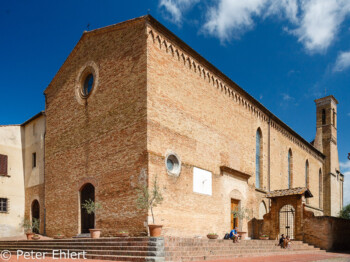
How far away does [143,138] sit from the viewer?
14.4 m

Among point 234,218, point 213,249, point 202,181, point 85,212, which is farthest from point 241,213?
point 85,212

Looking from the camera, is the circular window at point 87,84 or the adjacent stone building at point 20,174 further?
the adjacent stone building at point 20,174

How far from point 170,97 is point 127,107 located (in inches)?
79.8

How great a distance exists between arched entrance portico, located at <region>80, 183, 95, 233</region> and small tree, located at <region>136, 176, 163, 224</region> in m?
3.83

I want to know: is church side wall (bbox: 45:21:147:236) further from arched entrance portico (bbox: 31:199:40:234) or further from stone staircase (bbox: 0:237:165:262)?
stone staircase (bbox: 0:237:165:262)

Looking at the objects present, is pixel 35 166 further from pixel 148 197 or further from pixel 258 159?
pixel 258 159

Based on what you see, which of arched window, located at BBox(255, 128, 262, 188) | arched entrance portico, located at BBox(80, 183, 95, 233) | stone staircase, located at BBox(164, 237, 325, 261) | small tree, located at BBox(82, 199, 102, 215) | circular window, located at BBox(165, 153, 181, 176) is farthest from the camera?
arched window, located at BBox(255, 128, 262, 188)

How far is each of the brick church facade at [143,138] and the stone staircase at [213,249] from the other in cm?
237

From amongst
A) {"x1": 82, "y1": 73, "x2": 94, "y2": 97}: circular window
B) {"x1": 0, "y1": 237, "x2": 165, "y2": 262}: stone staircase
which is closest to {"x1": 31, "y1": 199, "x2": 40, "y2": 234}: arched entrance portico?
{"x1": 0, "y1": 237, "x2": 165, "y2": 262}: stone staircase

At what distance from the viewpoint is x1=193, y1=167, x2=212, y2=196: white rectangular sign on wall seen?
54.2 ft

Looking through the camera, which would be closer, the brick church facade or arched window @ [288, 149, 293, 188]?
the brick church facade

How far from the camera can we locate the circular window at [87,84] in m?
18.3

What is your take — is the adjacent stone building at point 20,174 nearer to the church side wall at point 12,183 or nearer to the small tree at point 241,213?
the church side wall at point 12,183

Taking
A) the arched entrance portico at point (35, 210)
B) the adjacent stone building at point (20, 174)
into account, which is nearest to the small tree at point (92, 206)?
the adjacent stone building at point (20, 174)
